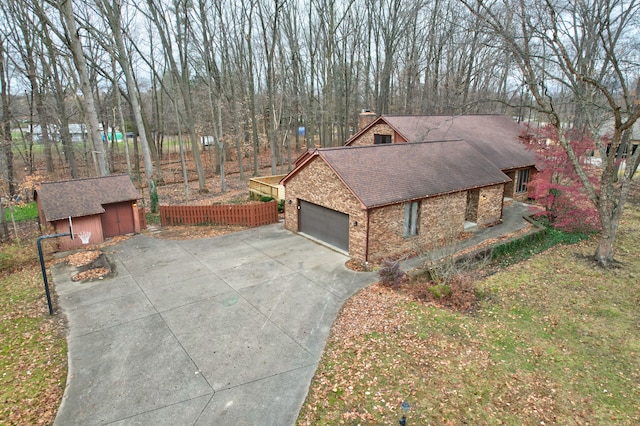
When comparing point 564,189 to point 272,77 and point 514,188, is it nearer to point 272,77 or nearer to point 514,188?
point 514,188

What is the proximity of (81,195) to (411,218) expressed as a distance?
14682 mm

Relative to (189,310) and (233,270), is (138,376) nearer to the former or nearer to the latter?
(189,310)

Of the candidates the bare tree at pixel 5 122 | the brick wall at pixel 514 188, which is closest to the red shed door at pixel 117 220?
the bare tree at pixel 5 122

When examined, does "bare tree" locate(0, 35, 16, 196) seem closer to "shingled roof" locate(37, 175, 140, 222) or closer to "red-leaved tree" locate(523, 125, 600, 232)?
"shingled roof" locate(37, 175, 140, 222)

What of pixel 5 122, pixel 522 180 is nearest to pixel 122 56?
pixel 5 122

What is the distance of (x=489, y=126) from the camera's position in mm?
27531

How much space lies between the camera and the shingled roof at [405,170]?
15.1 metres

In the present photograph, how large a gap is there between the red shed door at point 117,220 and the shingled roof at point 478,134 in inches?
622

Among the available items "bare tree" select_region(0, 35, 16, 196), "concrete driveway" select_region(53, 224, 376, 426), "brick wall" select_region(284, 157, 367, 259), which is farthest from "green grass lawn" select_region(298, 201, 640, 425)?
"bare tree" select_region(0, 35, 16, 196)

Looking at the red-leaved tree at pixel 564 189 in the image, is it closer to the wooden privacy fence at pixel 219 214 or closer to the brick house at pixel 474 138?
the brick house at pixel 474 138

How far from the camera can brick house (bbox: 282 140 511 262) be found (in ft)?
48.5

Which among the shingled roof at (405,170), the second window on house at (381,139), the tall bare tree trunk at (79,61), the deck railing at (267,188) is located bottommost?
the deck railing at (267,188)

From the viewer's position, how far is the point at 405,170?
17.0m

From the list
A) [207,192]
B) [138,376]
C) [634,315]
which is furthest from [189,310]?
[207,192]
